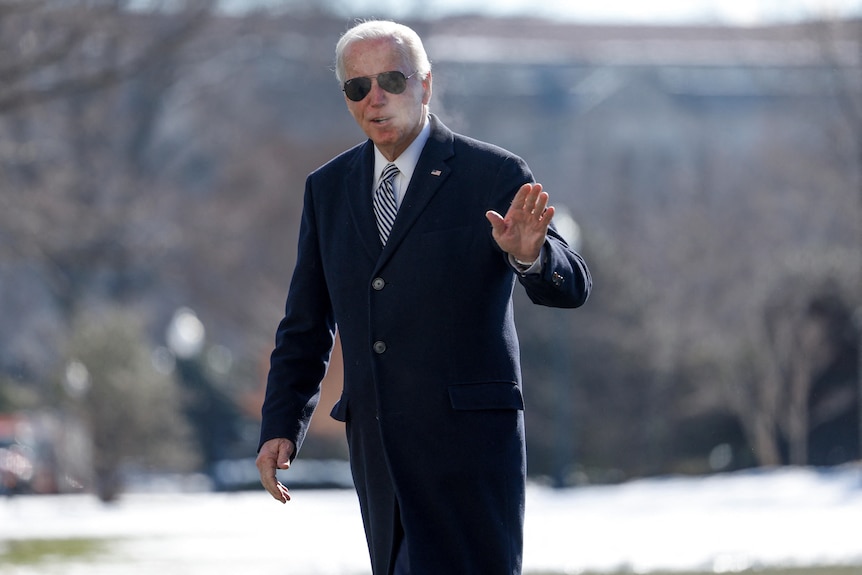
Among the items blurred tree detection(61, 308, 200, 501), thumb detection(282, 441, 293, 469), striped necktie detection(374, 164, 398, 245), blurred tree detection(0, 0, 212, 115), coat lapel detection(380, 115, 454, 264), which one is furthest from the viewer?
blurred tree detection(61, 308, 200, 501)

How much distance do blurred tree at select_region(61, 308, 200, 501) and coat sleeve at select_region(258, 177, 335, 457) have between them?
24226 mm

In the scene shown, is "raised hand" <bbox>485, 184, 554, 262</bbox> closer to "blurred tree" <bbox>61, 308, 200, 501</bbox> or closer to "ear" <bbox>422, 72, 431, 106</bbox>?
"ear" <bbox>422, 72, 431, 106</bbox>

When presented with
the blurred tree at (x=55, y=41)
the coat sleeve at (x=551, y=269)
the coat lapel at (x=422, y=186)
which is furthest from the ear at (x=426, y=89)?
the blurred tree at (x=55, y=41)

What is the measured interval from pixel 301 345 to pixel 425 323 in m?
0.50

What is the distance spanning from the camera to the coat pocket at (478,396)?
189 inches

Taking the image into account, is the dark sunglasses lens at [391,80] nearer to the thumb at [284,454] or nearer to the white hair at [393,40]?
the white hair at [393,40]

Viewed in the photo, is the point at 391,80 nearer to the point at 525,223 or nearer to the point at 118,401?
the point at 525,223

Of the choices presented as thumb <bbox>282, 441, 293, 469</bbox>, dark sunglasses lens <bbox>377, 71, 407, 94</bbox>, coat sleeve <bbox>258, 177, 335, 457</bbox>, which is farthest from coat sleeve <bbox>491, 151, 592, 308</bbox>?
thumb <bbox>282, 441, 293, 469</bbox>

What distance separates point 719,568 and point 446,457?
23.3 feet

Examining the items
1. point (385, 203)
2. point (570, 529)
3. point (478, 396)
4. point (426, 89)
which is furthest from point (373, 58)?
point (570, 529)

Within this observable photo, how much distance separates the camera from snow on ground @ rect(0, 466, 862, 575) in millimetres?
12953

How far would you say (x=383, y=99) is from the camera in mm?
4945

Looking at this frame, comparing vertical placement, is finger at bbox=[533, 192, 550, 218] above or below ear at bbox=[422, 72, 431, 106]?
below

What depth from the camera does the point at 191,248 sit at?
49031mm
